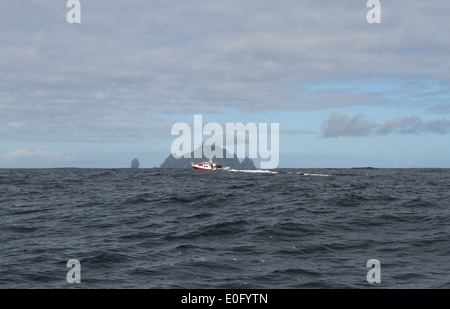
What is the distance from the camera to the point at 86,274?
1507cm

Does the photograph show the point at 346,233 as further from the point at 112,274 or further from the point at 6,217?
the point at 6,217

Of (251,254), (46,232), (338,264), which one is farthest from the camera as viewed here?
(46,232)

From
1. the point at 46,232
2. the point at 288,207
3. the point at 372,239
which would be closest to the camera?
the point at 372,239

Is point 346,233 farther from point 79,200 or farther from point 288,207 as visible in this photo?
point 79,200

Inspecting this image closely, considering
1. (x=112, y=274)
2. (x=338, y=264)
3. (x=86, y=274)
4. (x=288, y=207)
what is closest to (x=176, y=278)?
(x=112, y=274)

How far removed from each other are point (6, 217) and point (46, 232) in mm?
8227

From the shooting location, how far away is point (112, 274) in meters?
15.0

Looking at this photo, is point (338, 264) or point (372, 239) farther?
point (372, 239)

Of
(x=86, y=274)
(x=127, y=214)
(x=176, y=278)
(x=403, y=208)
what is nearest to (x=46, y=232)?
(x=127, y=214)

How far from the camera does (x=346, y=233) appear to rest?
2225 centimetres

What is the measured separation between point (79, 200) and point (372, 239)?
29.9m
